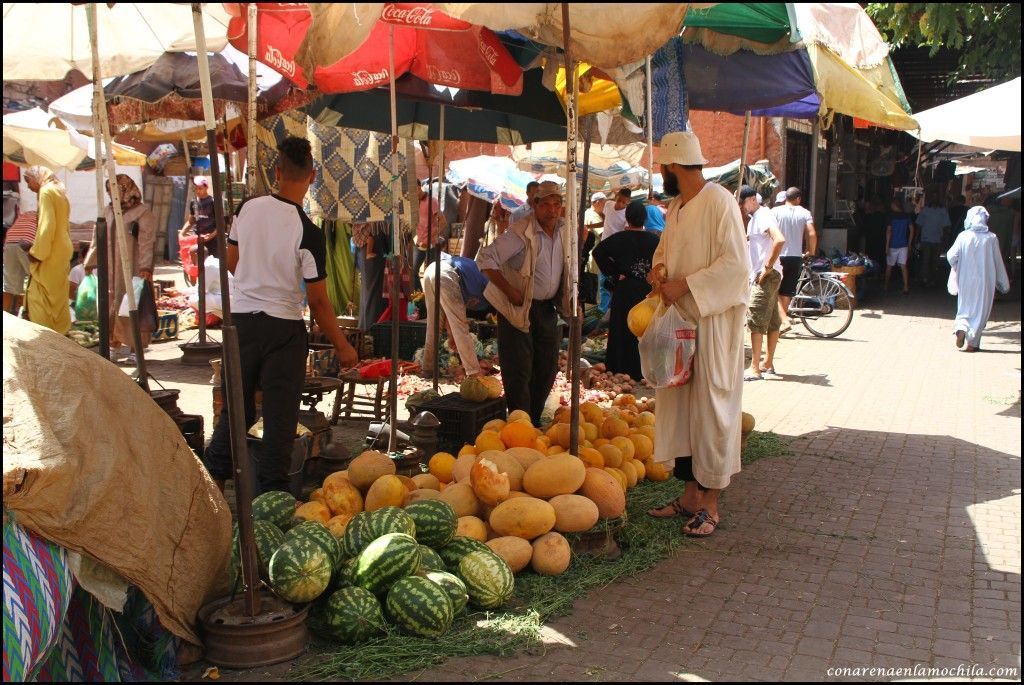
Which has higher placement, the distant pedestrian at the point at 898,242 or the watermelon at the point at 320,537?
the distant pedestrian at the point at 898,242

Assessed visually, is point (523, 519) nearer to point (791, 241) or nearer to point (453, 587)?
point (453, 587)

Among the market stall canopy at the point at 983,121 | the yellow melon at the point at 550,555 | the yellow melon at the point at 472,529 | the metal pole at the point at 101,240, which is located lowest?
the yellow melon at the point at 550,555

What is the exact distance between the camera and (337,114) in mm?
8297

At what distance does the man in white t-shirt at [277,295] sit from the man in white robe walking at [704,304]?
6.55ft

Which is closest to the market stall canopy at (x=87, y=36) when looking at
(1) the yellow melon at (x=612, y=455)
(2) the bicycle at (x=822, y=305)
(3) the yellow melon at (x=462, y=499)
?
(3) the yellow melon at (x=462, y=499)

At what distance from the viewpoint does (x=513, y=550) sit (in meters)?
4.61

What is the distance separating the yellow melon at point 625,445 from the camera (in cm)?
612

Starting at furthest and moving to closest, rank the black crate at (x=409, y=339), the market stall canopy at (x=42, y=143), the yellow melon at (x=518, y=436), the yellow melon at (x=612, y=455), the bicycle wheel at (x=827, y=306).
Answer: the bicycle wheel at (x=827, y=306), the market stall canopy at (x=42, y=143), the black crate at (x=409, y=339), the yellow melon at (x=612, y=455), the yellow melon at (x=518, y=436)

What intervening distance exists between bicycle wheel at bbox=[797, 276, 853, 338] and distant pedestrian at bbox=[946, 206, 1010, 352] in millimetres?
1813

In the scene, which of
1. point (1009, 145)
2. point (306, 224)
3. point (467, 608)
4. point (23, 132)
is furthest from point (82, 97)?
point (1009, 145)

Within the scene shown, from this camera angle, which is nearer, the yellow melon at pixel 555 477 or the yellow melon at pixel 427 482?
the yellow melon at pixel 555 477

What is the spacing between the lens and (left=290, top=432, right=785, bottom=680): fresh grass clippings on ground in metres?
3.68

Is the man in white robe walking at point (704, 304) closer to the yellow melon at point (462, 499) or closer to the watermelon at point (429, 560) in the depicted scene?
the yellow melon at point (462, 499)

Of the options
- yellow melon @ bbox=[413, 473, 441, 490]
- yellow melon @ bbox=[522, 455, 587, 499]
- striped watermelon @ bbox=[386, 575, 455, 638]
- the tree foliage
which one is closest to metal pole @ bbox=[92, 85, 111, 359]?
yellow melon @ bbox=[413, 473, 441, 490]
